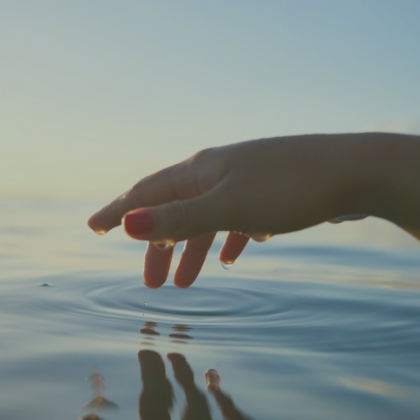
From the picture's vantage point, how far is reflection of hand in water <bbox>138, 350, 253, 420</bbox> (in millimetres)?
1083

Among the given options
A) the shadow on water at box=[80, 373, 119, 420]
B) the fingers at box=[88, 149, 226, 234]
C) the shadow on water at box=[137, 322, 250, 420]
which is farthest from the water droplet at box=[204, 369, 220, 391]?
the fingers at box=[88, 149, 226, 234]

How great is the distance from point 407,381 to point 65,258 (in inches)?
108

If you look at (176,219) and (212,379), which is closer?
(176,219)

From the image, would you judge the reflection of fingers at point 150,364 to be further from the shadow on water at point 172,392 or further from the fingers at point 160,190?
the fingers at point 160,190

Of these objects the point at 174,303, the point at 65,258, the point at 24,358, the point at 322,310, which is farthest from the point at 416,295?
the point at 65,258

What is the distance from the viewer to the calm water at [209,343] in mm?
1143

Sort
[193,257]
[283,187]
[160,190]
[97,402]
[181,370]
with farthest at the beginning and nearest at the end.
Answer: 1. [193,257]
2. [160,190]
3. [181,370]
4. [283,187]
5. [97,402]

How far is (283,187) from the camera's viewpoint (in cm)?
123

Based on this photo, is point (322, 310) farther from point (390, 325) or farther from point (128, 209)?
point (128, 209)

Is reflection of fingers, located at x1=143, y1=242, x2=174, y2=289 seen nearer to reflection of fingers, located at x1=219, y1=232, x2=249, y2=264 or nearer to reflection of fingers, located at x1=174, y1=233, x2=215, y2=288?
reflection of fingers, located at x1=174, y1=233, x2=215, y2=288

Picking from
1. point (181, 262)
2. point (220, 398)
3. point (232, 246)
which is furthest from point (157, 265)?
point (220, 398)

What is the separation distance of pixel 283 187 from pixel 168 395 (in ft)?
1.84

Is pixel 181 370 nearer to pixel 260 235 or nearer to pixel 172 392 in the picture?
pixel 172 392

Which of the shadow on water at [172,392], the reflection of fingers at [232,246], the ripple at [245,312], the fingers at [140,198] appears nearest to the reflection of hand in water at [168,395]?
the shadow on water at [172,392]
